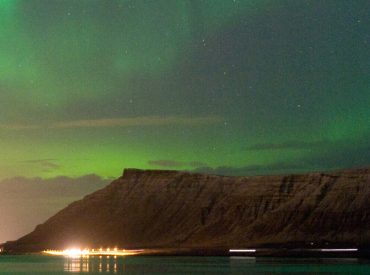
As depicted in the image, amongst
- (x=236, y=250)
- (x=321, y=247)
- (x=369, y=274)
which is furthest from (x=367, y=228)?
(x=369, y=274)

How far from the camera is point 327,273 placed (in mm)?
101688

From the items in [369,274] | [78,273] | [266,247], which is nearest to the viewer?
[369,274]

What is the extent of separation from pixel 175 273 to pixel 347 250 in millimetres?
84633

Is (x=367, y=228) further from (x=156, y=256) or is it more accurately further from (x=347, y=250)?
(x=156, y=256)

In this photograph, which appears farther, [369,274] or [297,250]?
[297,250]

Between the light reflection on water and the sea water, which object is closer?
the sea water

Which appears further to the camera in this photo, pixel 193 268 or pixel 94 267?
pixel 94 267

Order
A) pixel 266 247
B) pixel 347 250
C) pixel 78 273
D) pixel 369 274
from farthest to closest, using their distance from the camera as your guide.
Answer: pixel 266 247 → pixel 347 250 → pixel 78 273 → pixel 369 274

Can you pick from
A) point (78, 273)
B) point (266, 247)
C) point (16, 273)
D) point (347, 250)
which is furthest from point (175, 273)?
point (266, 247)

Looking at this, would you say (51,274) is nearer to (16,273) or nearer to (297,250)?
(16,273)

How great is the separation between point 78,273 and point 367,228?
107 meters

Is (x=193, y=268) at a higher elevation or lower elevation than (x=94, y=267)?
lower

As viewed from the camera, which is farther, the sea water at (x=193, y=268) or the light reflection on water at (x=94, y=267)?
the light reflection on water at (x=94, y=267)

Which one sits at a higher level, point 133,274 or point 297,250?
point 297,250
